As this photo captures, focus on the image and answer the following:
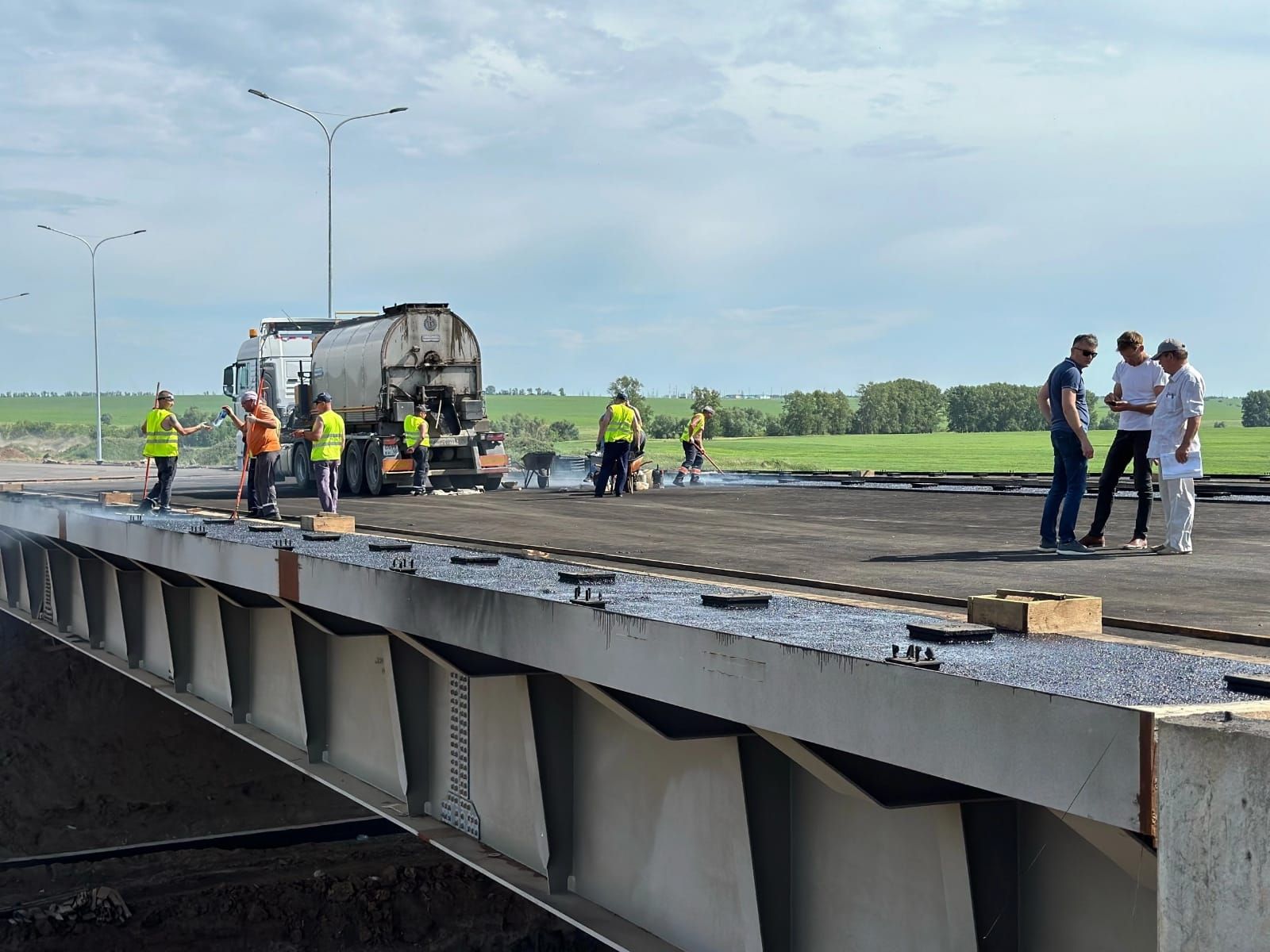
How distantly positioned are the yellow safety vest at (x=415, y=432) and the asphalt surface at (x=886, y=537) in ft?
5.72

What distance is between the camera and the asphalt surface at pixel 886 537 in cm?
873

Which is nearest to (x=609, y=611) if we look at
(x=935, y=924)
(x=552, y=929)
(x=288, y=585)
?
(x=935, y=924)

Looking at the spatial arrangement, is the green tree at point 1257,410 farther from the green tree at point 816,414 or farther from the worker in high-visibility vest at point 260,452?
the worker in high-visibility vest at point 260,452

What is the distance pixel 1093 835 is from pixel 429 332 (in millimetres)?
23083

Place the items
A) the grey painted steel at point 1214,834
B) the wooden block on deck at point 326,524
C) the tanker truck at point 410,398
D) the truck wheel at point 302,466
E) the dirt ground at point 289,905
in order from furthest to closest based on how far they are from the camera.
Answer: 1. the truck wheel at point 302,466
2. the tanker truck at point 410,398
3. the dirt ground at point 289,905
4. the wooden block on deck at point 326,524
5. the grey painted steel at point 1214,834

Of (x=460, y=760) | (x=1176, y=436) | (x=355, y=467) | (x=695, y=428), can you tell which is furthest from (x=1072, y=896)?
(x=695, y=428)

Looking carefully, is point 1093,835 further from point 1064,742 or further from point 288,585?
point 288,585

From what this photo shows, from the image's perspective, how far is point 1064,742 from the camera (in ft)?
12.3

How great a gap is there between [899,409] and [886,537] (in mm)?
106167

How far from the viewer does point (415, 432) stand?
24328 millimetres

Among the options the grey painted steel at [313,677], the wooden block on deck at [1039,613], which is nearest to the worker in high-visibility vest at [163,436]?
the grey painted steel at [313,677]

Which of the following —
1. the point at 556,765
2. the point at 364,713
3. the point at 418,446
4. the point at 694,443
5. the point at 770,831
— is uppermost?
the point at 418,446

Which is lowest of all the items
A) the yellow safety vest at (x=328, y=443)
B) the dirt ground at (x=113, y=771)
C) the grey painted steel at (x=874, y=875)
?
the dirt ground at (x=113, y=771)

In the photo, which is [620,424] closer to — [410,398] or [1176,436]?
[410,398]
